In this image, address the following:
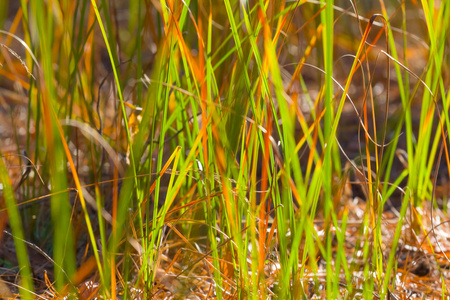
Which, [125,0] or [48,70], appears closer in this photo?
[48,70]

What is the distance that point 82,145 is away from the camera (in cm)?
150

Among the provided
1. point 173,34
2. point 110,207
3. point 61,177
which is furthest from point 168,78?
point 110,207

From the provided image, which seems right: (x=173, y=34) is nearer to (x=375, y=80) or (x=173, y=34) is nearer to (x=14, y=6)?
(x=375, y=80)

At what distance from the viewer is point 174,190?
0.68 metres

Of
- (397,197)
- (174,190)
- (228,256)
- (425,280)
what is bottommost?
(397,197)

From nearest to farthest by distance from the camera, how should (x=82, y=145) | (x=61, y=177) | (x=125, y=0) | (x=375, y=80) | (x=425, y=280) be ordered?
(x=61, y=177), (x=425, y=280), (x=82, y=145), (x=375, y=80), (x=125, y=0)

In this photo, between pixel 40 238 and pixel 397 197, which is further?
pixel 397 197

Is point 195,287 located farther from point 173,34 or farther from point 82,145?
point 82,145

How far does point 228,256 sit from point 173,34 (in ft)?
1.00

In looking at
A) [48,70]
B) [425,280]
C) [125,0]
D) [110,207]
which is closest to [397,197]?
[425,280]

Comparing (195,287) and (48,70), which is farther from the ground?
(48,70)

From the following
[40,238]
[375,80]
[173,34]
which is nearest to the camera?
[173,34]

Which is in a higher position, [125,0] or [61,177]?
[61,177]

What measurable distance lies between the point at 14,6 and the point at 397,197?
3480 mm
